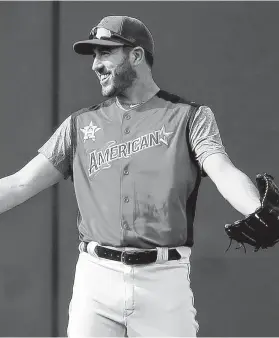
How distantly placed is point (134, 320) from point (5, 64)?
1.82 m

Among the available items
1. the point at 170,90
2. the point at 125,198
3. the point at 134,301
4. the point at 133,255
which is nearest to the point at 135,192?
the point at 125,198

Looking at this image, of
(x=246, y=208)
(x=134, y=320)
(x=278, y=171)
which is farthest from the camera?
(x=278, y=171)

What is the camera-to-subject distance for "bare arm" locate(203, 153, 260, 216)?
96.3 inches

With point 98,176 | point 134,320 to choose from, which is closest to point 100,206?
point 98,176

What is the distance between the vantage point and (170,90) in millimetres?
3941

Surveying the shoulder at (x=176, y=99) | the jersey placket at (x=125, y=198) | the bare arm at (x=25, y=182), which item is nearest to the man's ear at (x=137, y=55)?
the shoulder at (x=176, y=99)

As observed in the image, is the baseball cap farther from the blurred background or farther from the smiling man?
the blurred background

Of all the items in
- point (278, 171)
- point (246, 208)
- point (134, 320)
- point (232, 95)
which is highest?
point (232, 95)

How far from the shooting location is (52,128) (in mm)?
4031

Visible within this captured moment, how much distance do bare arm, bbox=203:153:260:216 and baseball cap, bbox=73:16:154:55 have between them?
486 mm

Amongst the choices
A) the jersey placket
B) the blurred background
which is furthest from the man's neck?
the blurred background

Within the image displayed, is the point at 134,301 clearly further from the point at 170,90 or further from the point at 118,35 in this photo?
the point at 170,90

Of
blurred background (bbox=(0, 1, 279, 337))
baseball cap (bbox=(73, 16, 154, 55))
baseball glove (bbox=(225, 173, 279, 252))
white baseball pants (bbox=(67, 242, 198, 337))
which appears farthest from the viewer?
blurred background (bbox=(0, 1, 279, 337))

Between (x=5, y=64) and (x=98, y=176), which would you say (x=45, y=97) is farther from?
(x=98, y=176)
